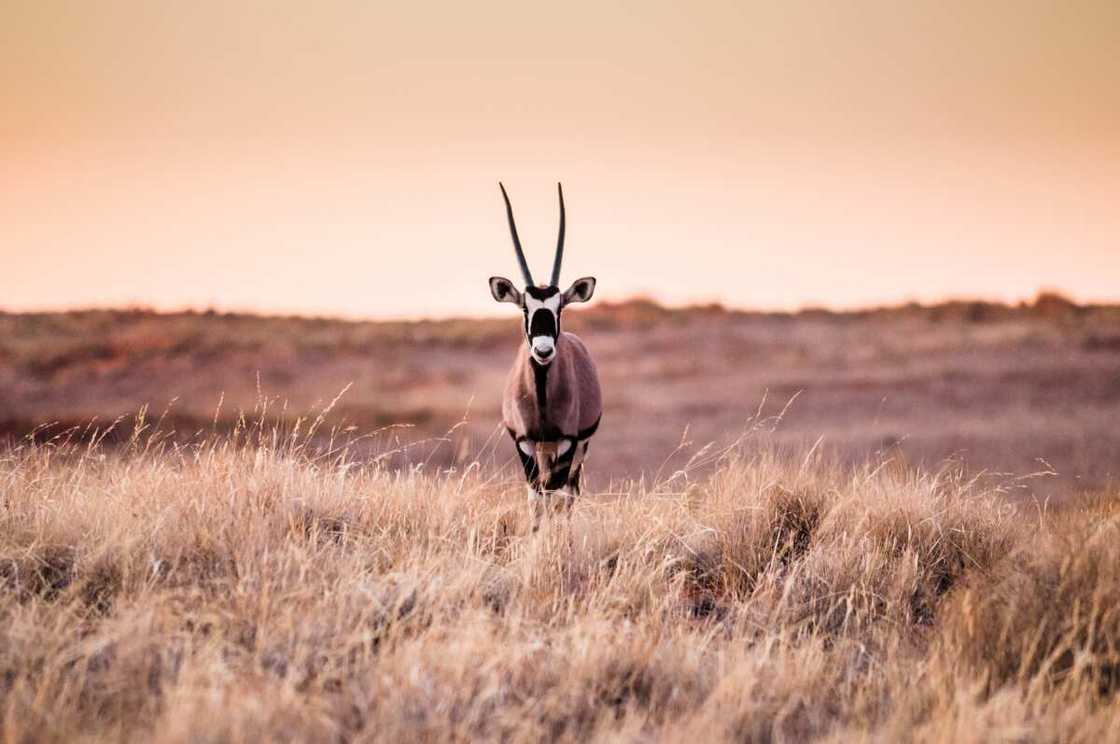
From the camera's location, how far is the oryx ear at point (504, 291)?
25.4ft

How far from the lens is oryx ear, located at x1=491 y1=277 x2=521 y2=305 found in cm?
774

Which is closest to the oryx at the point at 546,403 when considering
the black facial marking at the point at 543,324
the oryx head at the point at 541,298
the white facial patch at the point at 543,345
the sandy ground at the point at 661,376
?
the oryx head at the point at 541,298

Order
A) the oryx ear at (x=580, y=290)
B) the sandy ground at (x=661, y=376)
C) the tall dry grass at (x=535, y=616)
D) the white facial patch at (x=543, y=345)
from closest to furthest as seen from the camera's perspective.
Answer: the tall dry grass at (x=535, y=616)
the white facial patch at (x=543, y=345)
the oryx ear at (x=580, y=290)
the sandy ground at (x=661, y=376)

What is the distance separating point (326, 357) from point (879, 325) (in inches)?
823

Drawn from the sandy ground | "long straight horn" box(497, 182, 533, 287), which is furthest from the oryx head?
the sandy ground

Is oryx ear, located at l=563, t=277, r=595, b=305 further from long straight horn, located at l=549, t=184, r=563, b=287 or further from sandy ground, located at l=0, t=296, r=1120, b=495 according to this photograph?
sandy ground, located at l=0, t=296, r=1120, b=495

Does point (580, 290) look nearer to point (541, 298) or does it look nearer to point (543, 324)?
point (541, 298)

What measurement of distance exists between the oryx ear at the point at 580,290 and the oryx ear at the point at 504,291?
0.44 meters

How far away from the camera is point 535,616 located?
4762 mm

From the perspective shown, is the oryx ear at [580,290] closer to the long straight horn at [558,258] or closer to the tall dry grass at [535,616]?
the long straight horn at [558,258]

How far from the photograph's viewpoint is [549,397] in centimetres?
788

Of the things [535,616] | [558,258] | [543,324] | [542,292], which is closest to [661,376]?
[558,258]

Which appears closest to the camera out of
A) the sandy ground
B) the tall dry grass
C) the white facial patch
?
the tall dry grass

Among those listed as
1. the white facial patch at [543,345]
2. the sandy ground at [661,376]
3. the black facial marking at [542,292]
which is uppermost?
the black facial marking at [542,292]
